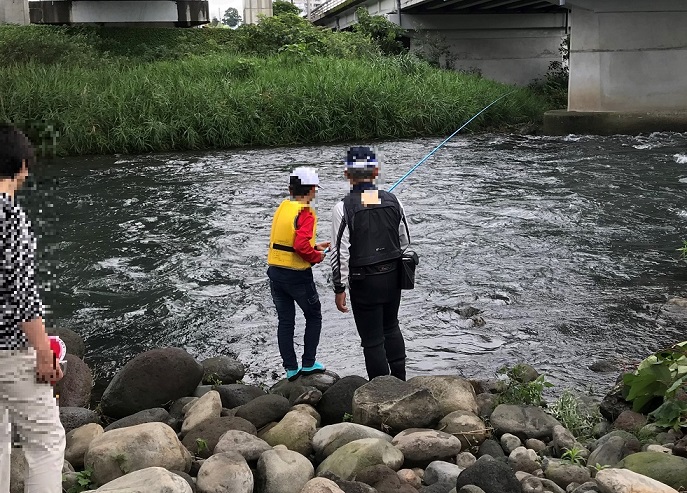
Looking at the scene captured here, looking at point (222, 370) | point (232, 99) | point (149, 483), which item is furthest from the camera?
point (232, 99)

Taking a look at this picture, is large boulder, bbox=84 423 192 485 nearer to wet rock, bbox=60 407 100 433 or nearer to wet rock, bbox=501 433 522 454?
wet rock, bbox=60 407 100 433

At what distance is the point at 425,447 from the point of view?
4316mm

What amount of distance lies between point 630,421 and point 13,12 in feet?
136

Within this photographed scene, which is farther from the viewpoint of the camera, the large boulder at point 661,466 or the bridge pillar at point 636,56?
the bridge pillar at point 636,56

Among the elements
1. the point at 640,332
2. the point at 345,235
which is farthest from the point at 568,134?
the point at 345,235

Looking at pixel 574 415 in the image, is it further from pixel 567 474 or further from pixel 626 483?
pixel 626 483

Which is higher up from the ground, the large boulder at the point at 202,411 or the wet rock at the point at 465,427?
the large boulder at the point at 202,411

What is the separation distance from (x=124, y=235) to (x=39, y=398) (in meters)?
8.16

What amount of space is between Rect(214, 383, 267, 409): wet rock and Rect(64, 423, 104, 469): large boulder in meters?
0.97

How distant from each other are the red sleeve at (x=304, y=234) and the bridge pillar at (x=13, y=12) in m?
39.1

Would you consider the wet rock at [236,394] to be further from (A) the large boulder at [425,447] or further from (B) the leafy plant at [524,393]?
(B) the leafy plant at [524,393]

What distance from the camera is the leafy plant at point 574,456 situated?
4.27 metres

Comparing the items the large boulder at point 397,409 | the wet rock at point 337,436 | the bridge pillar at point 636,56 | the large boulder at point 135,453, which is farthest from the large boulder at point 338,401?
the bridge pillar at point 636,56

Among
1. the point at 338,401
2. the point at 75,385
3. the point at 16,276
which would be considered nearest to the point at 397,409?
the point at 338,401
